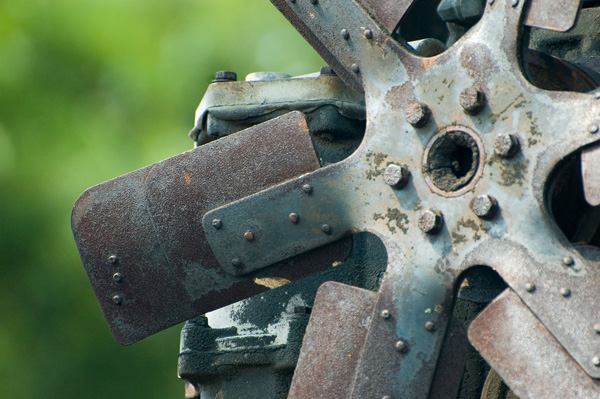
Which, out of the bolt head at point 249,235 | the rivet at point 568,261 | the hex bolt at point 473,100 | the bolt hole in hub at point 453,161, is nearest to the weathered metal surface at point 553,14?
the hex bolt at point 473,100

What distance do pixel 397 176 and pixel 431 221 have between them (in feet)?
0.60

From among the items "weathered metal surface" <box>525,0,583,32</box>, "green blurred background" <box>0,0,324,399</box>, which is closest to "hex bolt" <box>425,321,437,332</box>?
"weathered metal surface" <box>525,0,583,32</box>

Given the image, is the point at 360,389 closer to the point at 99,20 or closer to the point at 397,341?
the point at 397,341

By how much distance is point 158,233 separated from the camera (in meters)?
3.64

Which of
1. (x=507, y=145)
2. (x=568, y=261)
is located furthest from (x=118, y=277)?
(x=568, y=261)

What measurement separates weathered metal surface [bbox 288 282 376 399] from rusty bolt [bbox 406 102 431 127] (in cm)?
52

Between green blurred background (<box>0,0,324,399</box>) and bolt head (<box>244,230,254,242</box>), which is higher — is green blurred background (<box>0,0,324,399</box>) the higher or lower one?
the lower one

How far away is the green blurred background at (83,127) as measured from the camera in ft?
29.1

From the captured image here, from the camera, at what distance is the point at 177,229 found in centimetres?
362

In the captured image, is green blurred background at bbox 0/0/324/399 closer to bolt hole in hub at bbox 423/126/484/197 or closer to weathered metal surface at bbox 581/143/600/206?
bolt hole in hub at bbox 423/126/484/197

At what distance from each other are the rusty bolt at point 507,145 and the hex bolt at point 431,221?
0.26 meters

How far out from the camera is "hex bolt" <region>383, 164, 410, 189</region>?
10.7 ft

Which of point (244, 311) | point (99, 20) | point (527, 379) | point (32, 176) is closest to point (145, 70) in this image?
point (99, 20)

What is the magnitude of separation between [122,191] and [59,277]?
5.45 meters
